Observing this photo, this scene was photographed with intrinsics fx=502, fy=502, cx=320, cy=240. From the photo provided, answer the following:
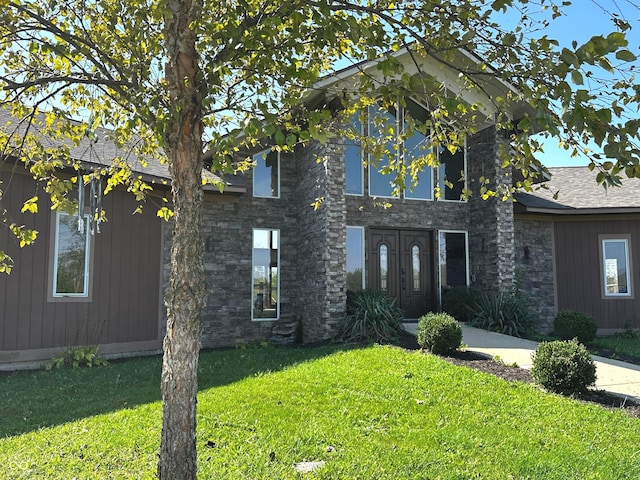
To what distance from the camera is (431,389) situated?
19.4 ft

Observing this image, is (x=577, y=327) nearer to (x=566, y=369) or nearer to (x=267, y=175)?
(x=566, y=369)

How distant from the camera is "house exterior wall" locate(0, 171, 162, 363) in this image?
8336 mm

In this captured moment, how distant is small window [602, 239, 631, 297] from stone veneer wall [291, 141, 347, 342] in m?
7.56

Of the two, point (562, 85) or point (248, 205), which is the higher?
point (248, 205)

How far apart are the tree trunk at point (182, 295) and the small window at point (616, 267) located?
42.4 ft

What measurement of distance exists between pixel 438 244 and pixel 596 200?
183 inches

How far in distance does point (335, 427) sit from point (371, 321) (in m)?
4.75

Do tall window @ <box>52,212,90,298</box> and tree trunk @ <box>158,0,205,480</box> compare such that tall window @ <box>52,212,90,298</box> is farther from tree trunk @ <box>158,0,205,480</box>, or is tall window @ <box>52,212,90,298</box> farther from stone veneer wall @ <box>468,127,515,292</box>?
stone veneer wall @ <box>468,127,515,292</box>

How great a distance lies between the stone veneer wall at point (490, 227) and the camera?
1123 centimetres

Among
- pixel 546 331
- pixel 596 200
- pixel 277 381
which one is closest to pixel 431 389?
pixel 277 381

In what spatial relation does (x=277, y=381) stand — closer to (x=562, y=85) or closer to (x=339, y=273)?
(x=339, y=273)

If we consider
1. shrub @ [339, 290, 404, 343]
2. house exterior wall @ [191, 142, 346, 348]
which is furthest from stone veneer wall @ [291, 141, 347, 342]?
shrub @ [339, 290, 404, 343]

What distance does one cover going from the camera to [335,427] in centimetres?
471

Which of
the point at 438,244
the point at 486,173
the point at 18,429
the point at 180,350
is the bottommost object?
the point at 18,429
